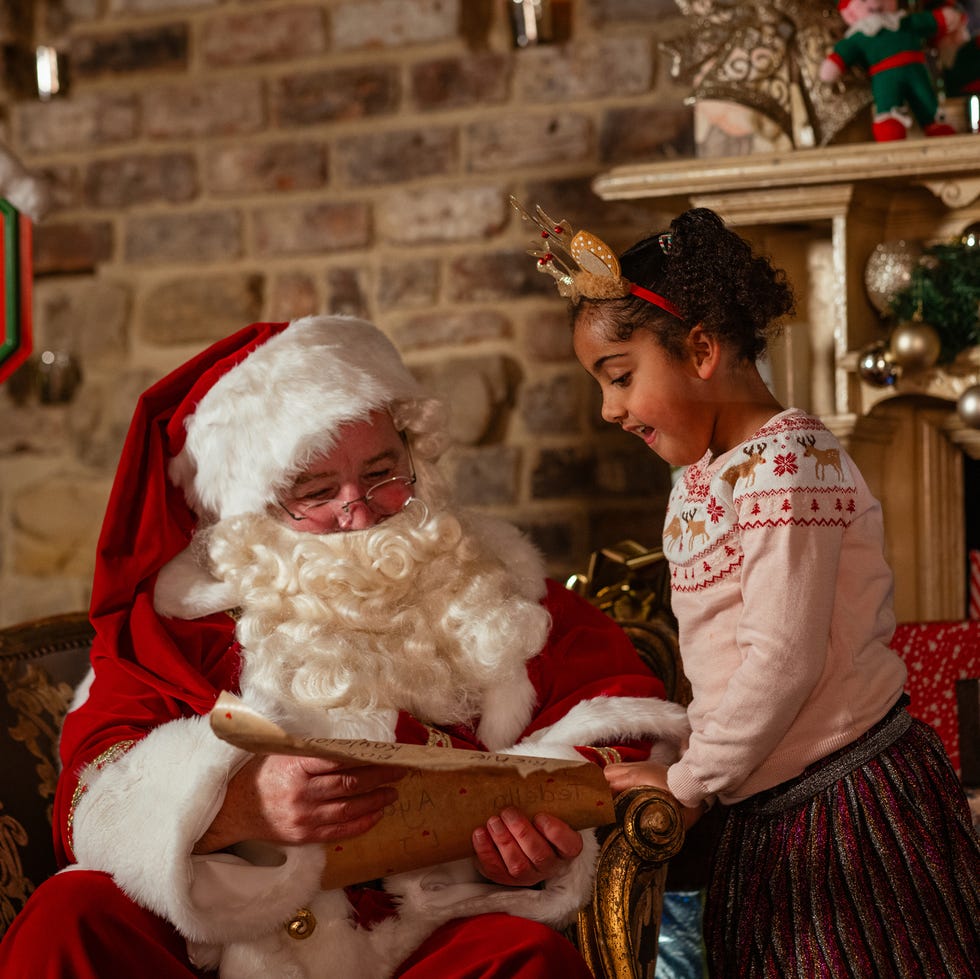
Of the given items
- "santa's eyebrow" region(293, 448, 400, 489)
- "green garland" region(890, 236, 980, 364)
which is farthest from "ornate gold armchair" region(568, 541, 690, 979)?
"green garland" region(890, 236, 980, 364)

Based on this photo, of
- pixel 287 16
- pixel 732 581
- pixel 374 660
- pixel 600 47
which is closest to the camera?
pixel 732 581

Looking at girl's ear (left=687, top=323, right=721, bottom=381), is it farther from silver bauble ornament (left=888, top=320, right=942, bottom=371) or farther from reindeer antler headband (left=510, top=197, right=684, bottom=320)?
silver bauble ornament (left=888, top=320, right=942, bottom=371)

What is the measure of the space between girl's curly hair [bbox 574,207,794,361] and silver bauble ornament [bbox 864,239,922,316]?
1.16 metres

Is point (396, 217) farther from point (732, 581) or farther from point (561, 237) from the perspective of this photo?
point (732, 581)

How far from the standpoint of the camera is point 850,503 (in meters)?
1.72

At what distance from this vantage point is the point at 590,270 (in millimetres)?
1830

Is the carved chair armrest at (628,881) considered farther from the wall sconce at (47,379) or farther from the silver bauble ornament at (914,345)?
the wall sconce at (47,379)

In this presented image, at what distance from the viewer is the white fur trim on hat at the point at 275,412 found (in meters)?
2.18

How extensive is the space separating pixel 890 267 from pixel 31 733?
6.75 ft

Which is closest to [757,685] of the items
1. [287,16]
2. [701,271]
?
[701,271]

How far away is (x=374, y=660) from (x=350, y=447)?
366 mm

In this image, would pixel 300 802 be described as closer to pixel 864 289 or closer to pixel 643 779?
pixel 643 779

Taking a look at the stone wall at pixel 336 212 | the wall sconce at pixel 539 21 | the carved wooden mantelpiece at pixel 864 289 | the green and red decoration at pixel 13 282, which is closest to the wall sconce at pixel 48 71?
the stone wall at pixel 336 212

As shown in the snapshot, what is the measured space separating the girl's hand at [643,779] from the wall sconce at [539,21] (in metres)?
2.16
